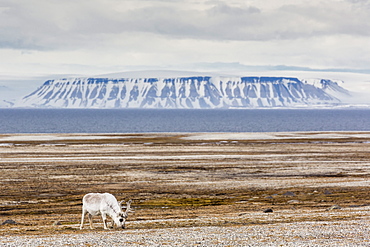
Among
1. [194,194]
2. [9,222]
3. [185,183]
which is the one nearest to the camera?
[9,222]

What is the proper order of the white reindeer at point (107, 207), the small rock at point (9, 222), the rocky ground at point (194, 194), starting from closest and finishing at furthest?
the rocky ground at point (194, 194) → the white reindeer at point (107, 207) → the small rock at point (9, 222)

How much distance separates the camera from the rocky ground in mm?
21312

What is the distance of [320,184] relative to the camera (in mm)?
44250

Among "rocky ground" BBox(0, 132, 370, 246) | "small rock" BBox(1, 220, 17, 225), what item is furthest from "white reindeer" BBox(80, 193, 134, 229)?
"small rock" BBox(1, 220, 17, 225)

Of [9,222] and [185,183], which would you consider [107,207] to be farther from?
[185,183]

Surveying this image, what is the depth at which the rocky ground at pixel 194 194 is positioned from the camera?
2131 cm

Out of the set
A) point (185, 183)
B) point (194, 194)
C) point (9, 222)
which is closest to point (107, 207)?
point (9, 222)

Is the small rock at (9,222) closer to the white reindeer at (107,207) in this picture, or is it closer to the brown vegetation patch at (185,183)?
the brown vegetation patch at (185,183)

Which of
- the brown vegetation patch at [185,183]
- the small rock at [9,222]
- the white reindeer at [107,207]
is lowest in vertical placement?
the brown vegetation patch at [185,183]

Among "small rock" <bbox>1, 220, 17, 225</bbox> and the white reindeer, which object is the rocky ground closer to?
"small rock" <bbox>1, 220, 17, 225</bbox>

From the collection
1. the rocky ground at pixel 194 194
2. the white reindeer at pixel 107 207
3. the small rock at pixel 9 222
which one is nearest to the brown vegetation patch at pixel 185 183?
the rocky ground at pixel 194 194

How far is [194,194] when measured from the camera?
40.2 m

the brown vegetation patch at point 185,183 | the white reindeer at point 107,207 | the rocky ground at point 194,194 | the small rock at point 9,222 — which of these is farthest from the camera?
the brown vegetation patch at point 185,183

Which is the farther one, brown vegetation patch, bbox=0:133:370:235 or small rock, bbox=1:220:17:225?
brown vegetation patch, bbox=0:133:370:235
